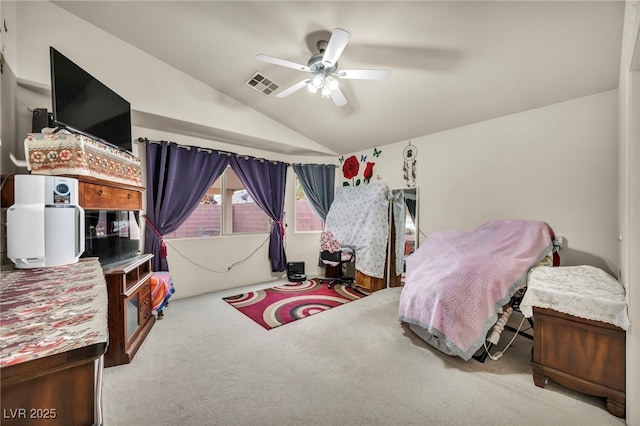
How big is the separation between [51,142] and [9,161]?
2.65ft

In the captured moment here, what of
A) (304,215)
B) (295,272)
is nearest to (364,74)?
(304,215)

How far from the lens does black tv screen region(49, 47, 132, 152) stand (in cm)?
172

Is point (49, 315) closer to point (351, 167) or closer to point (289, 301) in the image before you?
point (289, 301)

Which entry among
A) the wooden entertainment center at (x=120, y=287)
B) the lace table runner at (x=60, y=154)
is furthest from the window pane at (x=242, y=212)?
the lace table runner at (x=60, y=154)

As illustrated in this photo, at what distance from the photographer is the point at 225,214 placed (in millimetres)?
3928

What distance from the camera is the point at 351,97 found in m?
3.06

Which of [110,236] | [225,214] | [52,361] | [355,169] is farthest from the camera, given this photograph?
[355,169]

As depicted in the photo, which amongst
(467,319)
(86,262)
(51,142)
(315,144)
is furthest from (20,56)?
(467,319)

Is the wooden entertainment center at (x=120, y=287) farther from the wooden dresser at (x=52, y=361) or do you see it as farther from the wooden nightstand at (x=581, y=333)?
the wooden nightstand at (x=581, y=333)

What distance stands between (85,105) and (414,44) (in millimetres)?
2664

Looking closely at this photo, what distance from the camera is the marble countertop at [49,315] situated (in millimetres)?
526

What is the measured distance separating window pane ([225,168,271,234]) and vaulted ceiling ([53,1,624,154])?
145 cm

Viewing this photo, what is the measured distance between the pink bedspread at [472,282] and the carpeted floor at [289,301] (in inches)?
45.0

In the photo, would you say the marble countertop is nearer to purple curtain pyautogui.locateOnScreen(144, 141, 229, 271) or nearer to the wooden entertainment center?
the wooden entertainment center
